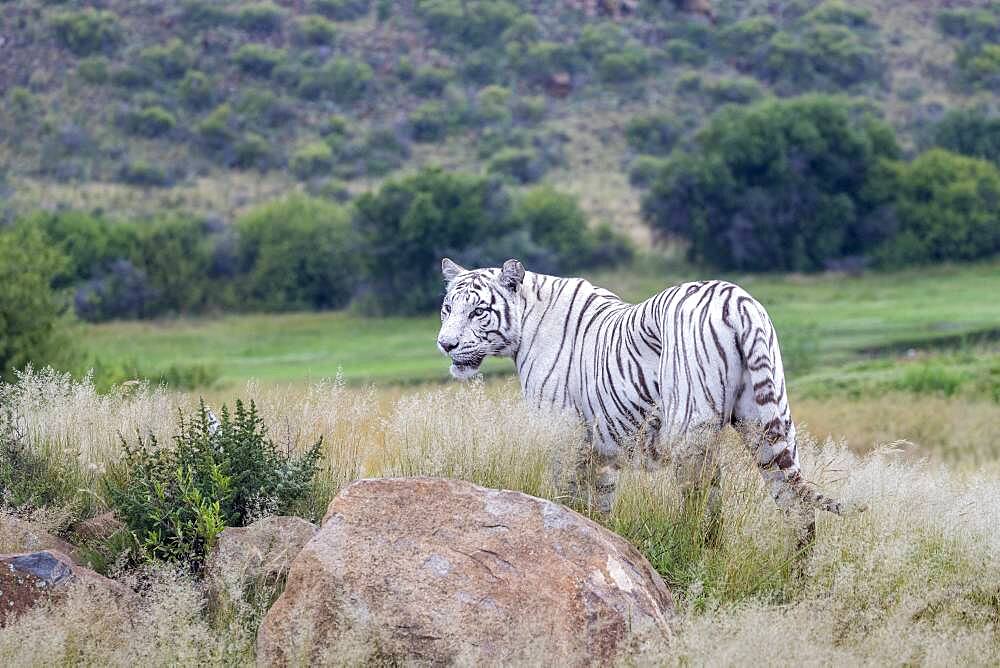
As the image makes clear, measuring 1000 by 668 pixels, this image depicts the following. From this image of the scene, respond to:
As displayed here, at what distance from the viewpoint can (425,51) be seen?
306ft

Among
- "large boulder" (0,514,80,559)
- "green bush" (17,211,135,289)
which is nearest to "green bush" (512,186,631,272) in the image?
"green bush" (17,211,135,289)

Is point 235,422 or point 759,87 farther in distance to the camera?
point 759,87

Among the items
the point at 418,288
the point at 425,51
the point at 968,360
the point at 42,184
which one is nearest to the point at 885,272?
the point at 418,288

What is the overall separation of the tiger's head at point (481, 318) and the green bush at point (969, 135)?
58.9m

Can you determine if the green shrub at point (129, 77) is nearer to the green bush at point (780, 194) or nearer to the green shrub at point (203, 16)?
the green shrub at point (203, 16)

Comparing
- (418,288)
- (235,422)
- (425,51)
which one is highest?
(425,51)

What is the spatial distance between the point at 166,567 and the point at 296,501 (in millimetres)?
1155

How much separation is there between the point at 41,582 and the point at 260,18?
86853 mm

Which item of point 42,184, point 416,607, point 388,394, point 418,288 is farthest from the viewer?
point 42,184

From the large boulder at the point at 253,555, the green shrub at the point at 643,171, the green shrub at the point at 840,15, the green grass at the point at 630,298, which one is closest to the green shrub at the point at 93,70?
the green shrub at the point at 643,171

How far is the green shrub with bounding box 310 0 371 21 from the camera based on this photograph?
9650 cm

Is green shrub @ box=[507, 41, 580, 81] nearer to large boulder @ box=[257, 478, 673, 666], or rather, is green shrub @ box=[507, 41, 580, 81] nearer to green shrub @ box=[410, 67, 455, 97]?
green shrub @ box=[410, 67, 455, 97]

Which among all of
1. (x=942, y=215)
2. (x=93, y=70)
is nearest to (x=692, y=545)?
(x=942, y=215)

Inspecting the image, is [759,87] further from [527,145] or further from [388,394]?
[388,394]
